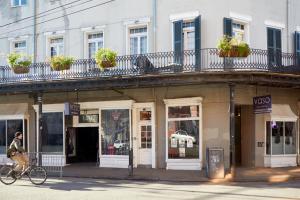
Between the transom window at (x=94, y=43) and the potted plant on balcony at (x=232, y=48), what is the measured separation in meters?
6.90

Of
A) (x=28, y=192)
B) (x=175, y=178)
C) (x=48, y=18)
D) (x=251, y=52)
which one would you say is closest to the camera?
(x=28, y=192)

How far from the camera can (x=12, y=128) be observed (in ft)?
90.3

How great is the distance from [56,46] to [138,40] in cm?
470

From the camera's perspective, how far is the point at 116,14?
2456cm

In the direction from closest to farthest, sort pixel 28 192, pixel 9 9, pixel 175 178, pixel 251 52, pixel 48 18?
1. pixel 28 192
2. pixel 175 178
3. pixel 251 52
4. pixel 48 18
5. pixel 9 9

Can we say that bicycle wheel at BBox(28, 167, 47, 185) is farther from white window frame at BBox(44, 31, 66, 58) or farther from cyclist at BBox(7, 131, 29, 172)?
white window frame at BBox(44, 31, 66, 58)

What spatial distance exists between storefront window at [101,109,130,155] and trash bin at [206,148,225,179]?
5.33 meters

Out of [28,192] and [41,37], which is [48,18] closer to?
[41,37]

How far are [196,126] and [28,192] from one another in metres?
8.92

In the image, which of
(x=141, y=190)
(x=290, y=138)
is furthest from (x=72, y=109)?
(x=290, y=138)

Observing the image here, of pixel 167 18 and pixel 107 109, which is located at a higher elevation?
pixel 167 18

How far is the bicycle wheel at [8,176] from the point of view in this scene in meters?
18.1

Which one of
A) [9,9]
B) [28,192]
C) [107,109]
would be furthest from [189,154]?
[9,9]

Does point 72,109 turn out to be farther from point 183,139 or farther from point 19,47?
point 19,47
